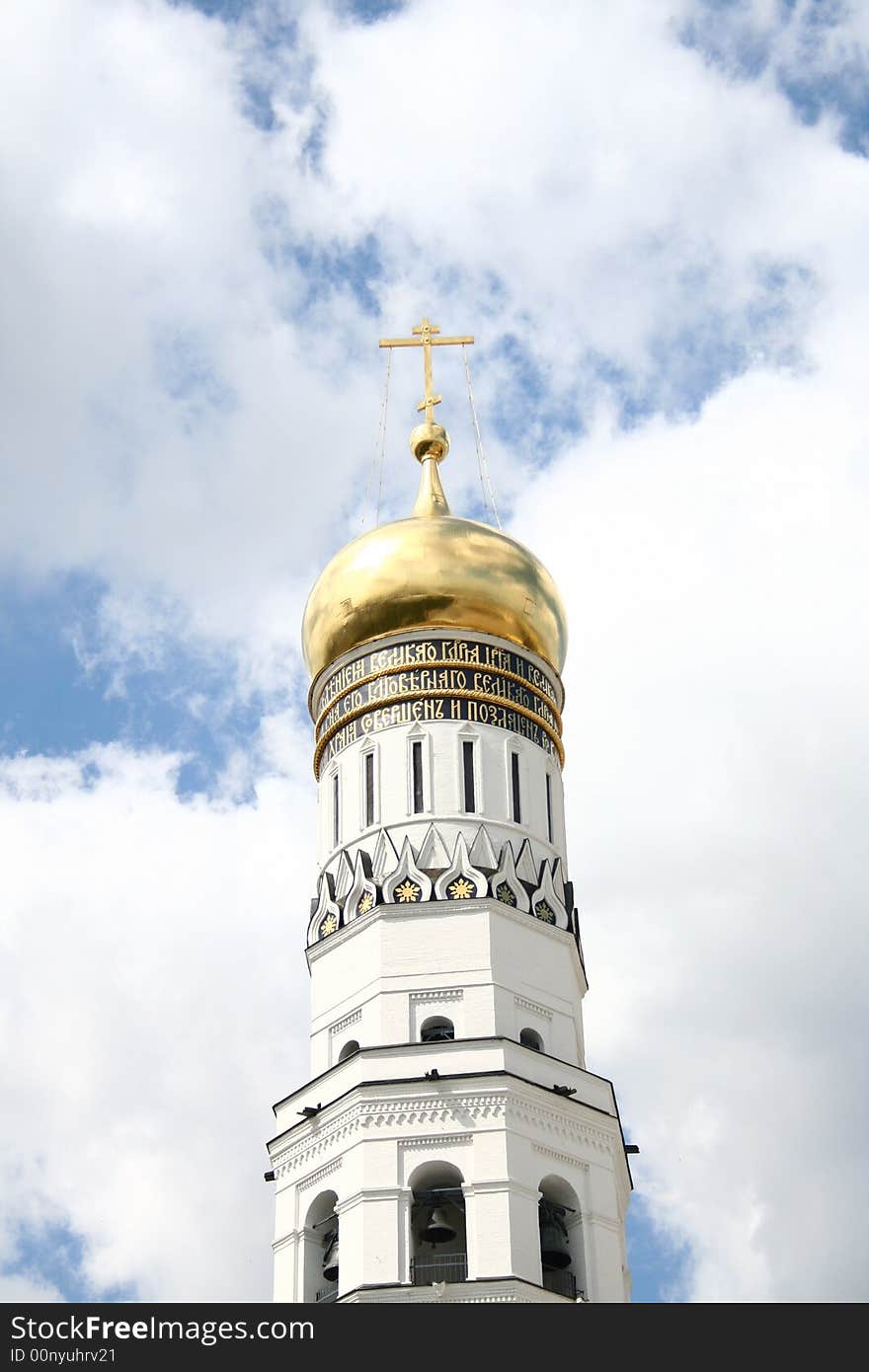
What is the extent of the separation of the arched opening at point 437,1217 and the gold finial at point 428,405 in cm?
971

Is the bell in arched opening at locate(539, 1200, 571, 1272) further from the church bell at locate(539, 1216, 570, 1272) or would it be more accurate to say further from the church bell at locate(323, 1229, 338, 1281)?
the church bell at locate(323, 1229, 338, 1281)

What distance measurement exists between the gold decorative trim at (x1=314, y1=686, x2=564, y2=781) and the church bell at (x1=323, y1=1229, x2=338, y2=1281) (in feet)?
18.1

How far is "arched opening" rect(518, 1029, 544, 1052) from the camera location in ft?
76.8

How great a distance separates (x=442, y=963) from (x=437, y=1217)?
2634 millimetres

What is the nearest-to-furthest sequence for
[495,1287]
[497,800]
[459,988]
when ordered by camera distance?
1. [495,1287]
2. [459,988]
3. [497,800]

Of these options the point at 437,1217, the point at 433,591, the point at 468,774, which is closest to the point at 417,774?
the point at 468,774

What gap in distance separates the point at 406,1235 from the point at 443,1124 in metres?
1.17

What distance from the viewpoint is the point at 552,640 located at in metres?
26.5

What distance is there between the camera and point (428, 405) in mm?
28797

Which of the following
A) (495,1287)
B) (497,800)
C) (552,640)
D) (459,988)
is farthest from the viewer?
(552,640)

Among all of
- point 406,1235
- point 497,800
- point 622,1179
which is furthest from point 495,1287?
point 497,800

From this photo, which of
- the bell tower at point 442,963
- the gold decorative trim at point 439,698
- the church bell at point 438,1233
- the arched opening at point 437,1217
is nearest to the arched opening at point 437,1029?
the bell tower at point 442,963

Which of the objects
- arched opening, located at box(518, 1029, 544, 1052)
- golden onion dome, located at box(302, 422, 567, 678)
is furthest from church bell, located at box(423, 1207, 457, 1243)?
golden onion dome, located at box(302, 422, 567, 678)
